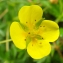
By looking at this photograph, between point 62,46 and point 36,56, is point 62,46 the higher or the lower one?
the lower one

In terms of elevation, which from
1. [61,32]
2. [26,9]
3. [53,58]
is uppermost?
[26,9]

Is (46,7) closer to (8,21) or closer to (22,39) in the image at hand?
(8,21)

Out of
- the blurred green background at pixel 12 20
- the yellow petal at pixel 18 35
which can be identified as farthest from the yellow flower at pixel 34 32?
the blurred green background at pixel 12 20

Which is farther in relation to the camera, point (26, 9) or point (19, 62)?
point (19, 62)

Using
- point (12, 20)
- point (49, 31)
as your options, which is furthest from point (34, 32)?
point (12, 20)

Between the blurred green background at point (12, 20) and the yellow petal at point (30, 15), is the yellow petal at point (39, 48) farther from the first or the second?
the blurred green background at point (12, 20)

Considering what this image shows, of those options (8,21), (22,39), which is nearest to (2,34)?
(8,21)

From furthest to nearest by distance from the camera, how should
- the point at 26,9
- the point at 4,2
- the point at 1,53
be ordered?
the point at 4,2
the point at 1,53
the point at 26,9
